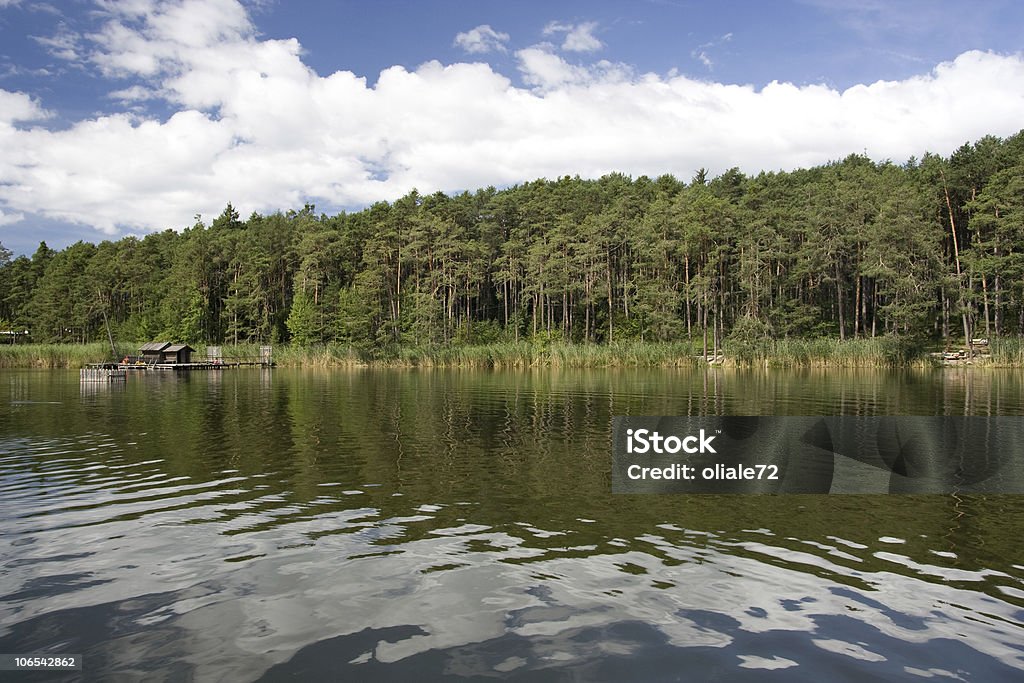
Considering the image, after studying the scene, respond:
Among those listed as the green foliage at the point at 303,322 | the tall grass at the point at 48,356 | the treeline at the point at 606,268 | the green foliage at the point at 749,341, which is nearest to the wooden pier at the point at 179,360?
the tall grass at the point at 48,356

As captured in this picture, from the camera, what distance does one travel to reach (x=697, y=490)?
411 inches

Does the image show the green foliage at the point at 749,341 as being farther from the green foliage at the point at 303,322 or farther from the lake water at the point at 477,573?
the green foliage at the point at 303,322

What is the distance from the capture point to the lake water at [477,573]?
16.1ft

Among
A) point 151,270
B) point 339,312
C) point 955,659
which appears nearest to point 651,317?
point 339,312

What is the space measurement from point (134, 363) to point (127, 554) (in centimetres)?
5785

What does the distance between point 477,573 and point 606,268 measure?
66.8m

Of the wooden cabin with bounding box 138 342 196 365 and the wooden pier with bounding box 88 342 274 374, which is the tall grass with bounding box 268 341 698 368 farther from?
the wooden cabin with bounding box 138 342 196 365

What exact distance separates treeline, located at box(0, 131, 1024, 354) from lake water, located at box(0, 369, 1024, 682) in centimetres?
4557

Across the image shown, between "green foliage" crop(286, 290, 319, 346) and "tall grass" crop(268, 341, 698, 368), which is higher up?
"green foliage" crop(286, 290, 319, 346)

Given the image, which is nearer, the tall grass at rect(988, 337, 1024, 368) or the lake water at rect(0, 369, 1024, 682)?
the lake water at rect(0, 369, 1024, 682)

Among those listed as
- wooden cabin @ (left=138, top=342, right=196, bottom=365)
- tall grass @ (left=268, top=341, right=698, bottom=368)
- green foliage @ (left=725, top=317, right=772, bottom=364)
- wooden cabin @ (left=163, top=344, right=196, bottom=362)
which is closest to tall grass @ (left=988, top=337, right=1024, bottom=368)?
green foliage @ (left=725, top=317, right=772, bottom=364)

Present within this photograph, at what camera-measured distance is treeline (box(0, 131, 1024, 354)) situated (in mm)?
56938

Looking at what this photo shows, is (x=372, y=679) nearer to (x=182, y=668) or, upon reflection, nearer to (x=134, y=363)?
(x=182, y=668)

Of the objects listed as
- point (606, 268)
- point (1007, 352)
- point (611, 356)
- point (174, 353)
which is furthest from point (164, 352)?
point (1007, 352)
